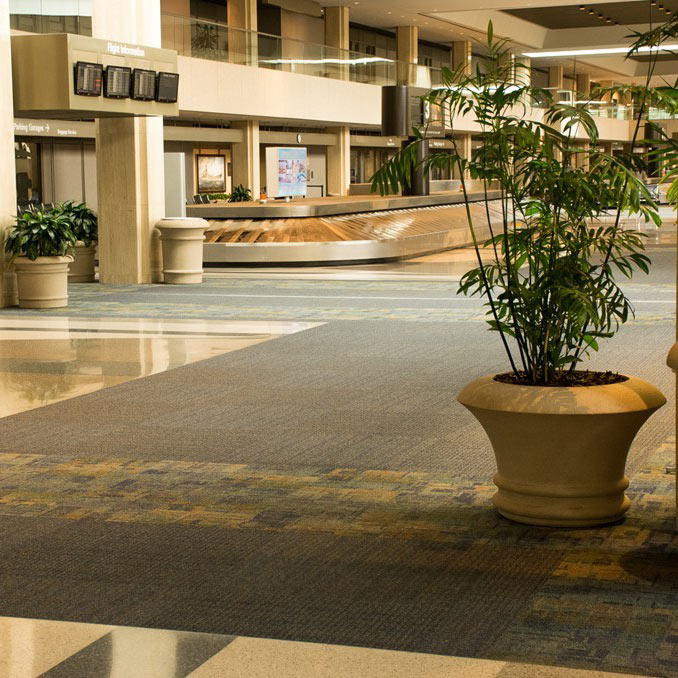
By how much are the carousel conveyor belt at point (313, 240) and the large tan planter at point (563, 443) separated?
1656 centimetres

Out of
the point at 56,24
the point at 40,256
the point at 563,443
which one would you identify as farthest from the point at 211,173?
the point at 563,443

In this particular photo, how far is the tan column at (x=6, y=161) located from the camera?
46.7 ft

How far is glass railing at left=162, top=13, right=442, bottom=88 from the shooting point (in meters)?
29.3

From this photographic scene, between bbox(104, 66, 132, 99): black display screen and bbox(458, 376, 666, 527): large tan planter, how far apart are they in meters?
11.9

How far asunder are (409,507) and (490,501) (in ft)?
1.21

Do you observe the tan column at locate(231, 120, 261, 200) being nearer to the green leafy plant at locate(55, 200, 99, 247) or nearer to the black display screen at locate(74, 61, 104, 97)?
the green leafy plant at locate(55, 200, 99, 247)

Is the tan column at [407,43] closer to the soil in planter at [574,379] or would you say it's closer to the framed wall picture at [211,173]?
the framed wall picture at [211,173]

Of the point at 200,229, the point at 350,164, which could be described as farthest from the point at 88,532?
the point at 350,164

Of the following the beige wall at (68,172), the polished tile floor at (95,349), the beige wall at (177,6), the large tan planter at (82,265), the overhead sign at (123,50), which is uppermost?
the beige wall at (177,6)

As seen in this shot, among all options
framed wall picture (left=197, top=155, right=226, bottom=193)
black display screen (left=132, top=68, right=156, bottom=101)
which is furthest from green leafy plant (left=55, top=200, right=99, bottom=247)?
framed wall picture (left=197, top=155, right=226, bottom=193)

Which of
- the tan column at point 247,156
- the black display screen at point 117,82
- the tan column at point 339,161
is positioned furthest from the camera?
the tan column at point 339,161

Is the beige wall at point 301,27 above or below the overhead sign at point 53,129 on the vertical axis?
above

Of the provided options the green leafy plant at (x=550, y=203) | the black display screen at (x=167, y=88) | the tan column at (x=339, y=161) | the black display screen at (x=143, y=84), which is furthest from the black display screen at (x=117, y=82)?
the tan column at (x=339, y=161)

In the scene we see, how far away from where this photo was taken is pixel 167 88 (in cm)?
1695
